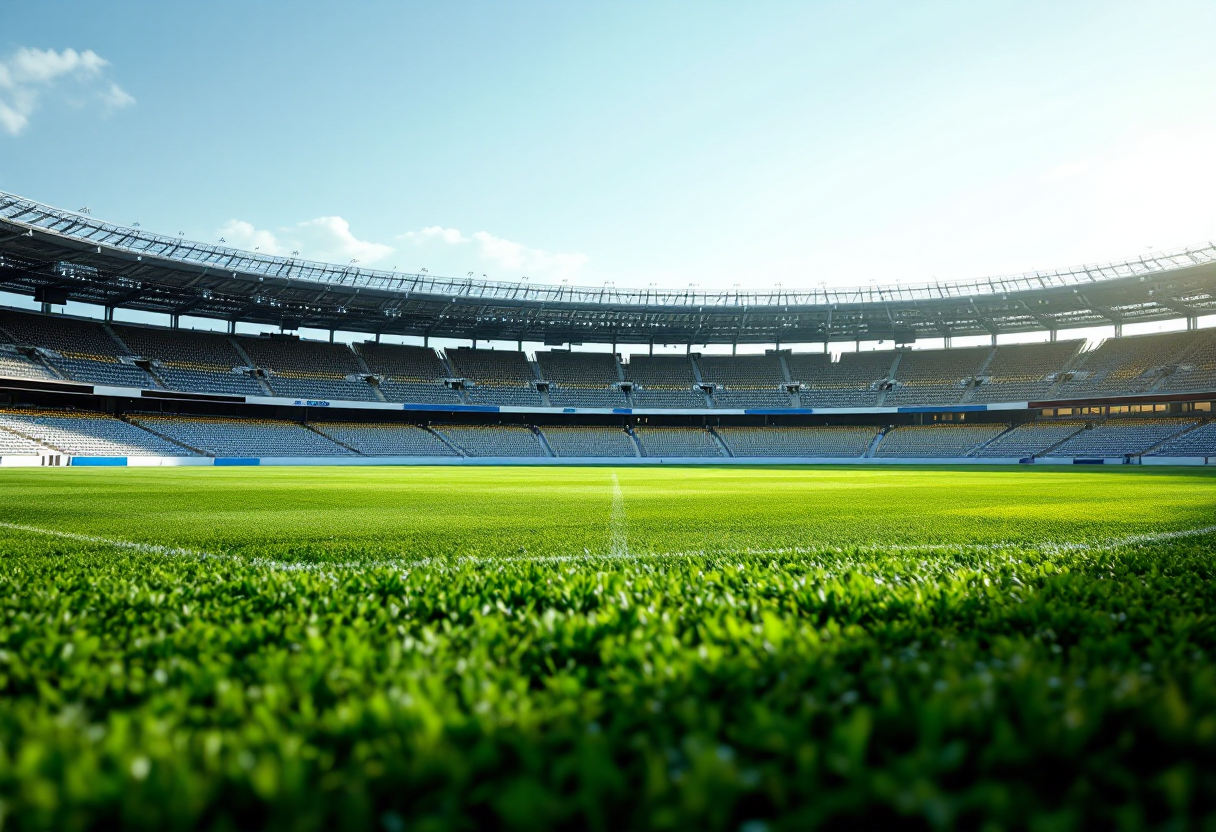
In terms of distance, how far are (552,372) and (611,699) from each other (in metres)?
65.2

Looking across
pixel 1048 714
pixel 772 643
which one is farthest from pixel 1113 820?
pixel 772 643

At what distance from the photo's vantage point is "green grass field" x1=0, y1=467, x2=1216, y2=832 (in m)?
1.31

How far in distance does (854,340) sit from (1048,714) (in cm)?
6995

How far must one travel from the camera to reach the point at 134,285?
46844 mm

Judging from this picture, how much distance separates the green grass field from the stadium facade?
45.7m

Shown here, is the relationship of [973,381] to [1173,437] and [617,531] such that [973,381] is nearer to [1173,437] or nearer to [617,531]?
[1173,437]

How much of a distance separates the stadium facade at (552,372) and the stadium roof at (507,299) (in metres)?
0.25

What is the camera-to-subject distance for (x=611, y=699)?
1985 millimetres

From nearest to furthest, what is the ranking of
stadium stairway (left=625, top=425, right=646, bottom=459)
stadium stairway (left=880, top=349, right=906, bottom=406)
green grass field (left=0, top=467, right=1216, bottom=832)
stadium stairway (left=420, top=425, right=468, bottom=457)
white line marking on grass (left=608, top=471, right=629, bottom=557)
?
green grass field (left=0, top=467, right=1216, bottom=832)
white line marking on grass (left=608, top=471, right=629, bottom=557)
stadium stairway (left=420, top=425, right=468, bottom=457)
stadium stairway (left=625, top=425, right=646, bottom=459)
stadium stairway (left=880, top=349, right=906, bottom=406)

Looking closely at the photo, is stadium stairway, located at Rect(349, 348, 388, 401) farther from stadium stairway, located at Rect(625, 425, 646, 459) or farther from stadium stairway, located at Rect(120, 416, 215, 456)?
stadium stairway, located at Rect(625, 425, 646, 459)

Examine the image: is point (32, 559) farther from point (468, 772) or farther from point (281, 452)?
point (281, 452)

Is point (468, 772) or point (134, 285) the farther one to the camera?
point (134, 285)

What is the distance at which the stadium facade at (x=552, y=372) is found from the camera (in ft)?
147

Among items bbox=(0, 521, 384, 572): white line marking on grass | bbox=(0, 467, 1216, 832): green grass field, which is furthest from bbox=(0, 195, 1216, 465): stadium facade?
bbox=(0, 467, 1216, 832): green grass field
